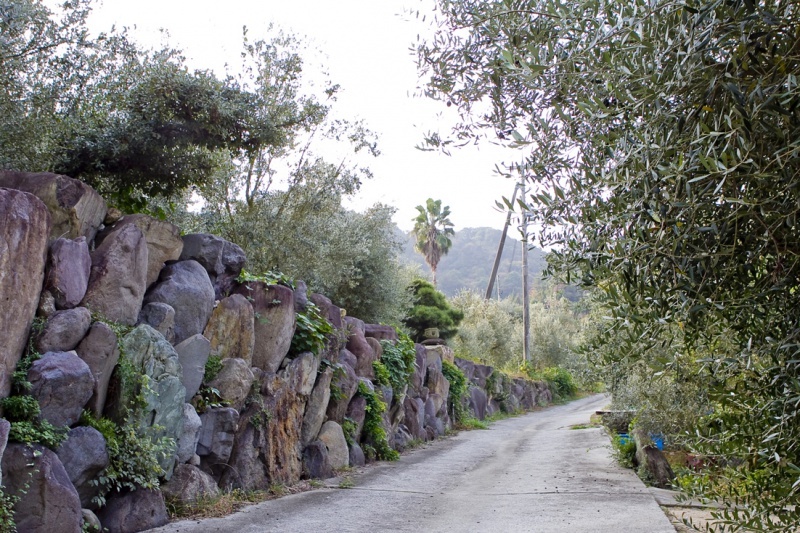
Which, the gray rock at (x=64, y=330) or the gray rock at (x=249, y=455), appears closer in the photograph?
the gray rock at (x=64, y=330)

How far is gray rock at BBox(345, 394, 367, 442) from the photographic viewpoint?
12.0 meters

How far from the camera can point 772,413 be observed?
120 inches

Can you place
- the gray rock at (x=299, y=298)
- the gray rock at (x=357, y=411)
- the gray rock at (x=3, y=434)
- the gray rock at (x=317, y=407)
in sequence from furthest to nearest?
the gray rock at (x=357, y=411), the gray rock at (x=299, y=298), the gray rock at (x=317, y=407), the gray rock at (x=3, y=434)

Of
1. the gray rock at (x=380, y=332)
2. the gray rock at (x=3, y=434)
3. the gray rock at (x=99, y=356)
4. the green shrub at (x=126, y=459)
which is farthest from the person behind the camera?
the gray rock at (x=380, y=332)

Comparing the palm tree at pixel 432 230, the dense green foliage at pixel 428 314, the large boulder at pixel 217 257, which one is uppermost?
the palm tree at pixel 432 230

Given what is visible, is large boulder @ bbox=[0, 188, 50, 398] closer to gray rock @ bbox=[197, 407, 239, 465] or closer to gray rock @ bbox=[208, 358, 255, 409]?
gray rock @ bbox=[197, 407, 239, 465]

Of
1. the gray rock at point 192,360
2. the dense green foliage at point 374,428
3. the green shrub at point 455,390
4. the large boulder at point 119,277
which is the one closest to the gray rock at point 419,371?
the green shrub at point 455,390

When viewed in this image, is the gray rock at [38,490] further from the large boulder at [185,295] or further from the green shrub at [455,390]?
the green shrub at [455,390]

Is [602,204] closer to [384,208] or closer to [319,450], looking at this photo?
[319,450]

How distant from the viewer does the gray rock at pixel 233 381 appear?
823 cm

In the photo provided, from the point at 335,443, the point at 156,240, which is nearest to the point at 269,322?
the point at 156,240

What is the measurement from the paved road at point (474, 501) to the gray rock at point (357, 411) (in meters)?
0.70

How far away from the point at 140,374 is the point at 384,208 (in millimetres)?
13236

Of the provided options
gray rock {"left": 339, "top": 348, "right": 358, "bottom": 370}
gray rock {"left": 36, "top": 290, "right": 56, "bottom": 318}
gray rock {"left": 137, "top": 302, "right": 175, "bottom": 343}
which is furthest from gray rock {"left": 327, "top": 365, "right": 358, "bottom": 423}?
gray rock {"left": 36, "top": 290, "right": 56, "bottom": 318}
